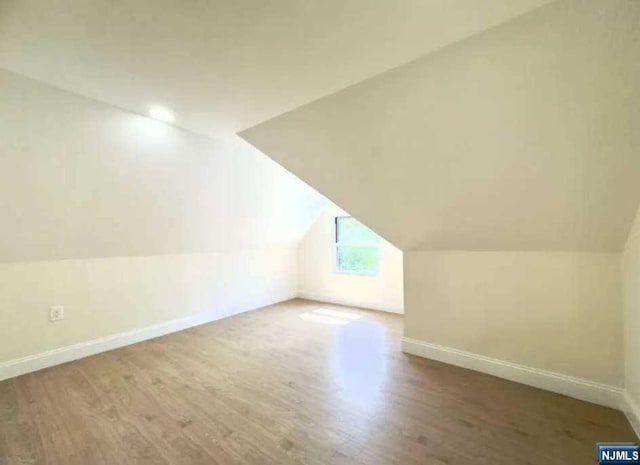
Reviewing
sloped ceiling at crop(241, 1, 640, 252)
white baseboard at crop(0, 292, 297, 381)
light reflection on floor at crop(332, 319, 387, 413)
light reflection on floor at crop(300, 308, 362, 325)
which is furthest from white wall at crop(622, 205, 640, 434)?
white baseboard at crop(0, 292, 297, 381)

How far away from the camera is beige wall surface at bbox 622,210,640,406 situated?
1787 millimetres

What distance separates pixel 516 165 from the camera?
5.88ft

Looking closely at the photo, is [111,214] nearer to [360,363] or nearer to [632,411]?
[360,363]

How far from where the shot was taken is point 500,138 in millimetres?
1700

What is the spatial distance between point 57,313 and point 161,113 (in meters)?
2.21

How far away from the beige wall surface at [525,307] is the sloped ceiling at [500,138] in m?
0.16

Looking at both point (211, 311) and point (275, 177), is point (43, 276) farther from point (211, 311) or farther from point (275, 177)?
point (275, 177)

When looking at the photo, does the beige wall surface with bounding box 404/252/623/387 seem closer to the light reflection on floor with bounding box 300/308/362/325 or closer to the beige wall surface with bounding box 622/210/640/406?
the beige wall surface with bounding box 622/210/640/406

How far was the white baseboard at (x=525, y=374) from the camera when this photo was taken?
6.82 ft

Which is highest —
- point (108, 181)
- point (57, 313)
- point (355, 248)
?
point (108, 181)

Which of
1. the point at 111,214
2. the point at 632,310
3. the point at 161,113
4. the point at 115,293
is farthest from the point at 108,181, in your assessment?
the point at 632,310

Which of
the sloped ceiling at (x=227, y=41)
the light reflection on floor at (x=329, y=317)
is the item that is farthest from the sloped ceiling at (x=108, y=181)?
the light reflection on floor at (x=329, y=317)

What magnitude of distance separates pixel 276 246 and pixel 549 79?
14.7ft

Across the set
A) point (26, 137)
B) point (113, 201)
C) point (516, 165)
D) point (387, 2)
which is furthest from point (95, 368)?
point (516, 165)
